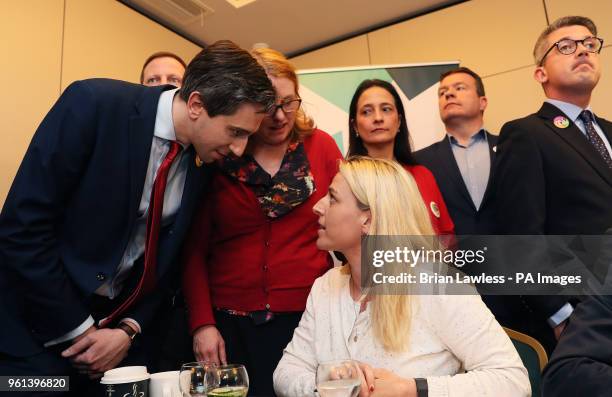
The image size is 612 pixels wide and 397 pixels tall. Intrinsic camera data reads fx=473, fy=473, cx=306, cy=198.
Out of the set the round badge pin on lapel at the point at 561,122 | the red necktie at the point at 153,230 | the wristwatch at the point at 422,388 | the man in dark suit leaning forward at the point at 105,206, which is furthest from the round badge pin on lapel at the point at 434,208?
the red necktie at the point at 153,230

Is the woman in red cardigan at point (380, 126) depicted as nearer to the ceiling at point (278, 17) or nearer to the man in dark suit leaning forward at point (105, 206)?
the man in dark suit leaning forward at point (105, 206)

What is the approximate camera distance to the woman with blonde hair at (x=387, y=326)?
42.2 inches

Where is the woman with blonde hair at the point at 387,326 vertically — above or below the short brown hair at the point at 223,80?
below

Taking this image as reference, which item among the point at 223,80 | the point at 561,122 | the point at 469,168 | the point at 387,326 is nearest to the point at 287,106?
the point at 223,80

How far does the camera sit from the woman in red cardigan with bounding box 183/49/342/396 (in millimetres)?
1598

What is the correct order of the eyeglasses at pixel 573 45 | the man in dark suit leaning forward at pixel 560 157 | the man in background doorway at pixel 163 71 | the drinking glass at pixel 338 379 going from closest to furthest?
the drinking glass at pixel 338 379, the man in dark suit leaning forward at pixel 560 157, the eyeglasses at pixel 573 45, the man in background doorway at pixel 163 71

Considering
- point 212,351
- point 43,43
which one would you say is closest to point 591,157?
point 212,351

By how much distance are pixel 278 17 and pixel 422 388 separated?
3.29m

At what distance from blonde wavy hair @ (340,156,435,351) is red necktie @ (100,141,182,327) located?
535 mm

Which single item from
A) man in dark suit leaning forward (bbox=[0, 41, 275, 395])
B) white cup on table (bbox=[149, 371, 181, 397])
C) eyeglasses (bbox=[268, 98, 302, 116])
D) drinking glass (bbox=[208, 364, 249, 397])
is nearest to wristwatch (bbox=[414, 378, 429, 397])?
drinking glass (bbox=[208, 364, 249, 397])

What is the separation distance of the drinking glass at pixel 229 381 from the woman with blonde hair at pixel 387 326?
0.80 feet

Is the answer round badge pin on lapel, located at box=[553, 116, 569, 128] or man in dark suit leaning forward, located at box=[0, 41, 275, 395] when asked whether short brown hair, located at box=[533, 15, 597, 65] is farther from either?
man in dark suit leaning forward, located at box=[0, 41, 275, 395]

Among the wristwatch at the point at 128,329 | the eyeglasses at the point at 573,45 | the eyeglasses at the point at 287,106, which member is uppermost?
the eyeglasses at the point at 573,45

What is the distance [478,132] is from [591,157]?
81 centimetres
